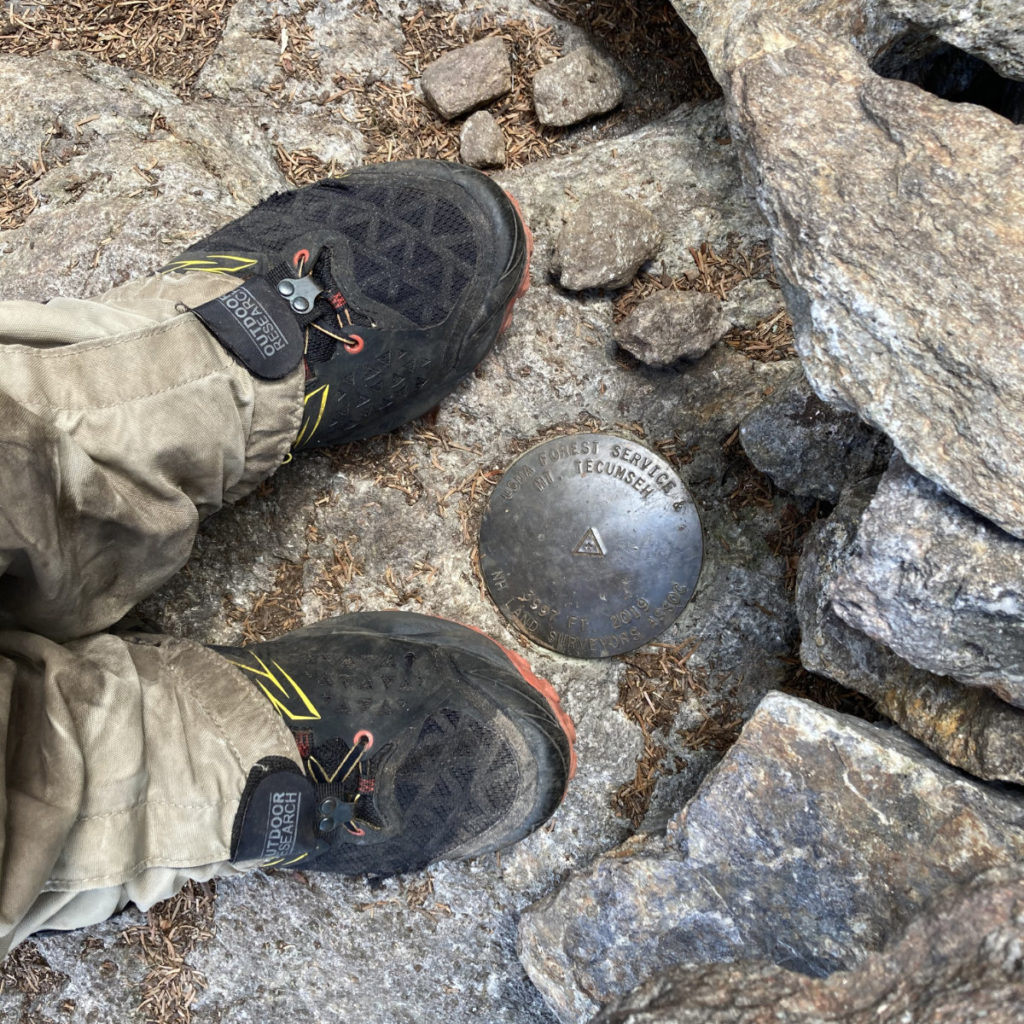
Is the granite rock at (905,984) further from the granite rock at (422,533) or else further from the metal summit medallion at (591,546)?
the metal summit medallion at (591,546)

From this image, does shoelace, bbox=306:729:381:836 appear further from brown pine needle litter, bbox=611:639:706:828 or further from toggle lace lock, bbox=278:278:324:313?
toggle lace lock, bbox=278:278:324:313

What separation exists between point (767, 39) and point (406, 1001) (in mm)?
2436

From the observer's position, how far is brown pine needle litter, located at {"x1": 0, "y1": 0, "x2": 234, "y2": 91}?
269 cm

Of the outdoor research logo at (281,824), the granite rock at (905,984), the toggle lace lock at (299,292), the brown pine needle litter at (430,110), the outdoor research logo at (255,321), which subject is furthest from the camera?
the brown pine needle litter at (430,110)

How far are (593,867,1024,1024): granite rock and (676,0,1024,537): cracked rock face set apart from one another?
1.94 ft

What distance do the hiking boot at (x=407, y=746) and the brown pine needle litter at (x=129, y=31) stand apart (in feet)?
6.16

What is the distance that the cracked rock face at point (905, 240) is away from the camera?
141cm

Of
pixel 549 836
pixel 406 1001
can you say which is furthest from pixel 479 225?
pixel 406 1001

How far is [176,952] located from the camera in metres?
2.37

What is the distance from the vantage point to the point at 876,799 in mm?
1627

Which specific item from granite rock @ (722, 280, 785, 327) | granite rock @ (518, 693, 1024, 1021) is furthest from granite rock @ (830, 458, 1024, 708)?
granite rock @ (722, 280, 785, 327)

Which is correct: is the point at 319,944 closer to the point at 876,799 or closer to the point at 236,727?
the point at 236,727

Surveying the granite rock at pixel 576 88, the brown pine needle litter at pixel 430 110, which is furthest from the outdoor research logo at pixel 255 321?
the granite rock at pixel 576 88

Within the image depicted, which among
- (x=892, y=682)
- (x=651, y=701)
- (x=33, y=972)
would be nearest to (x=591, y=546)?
(x=651, y=701)
